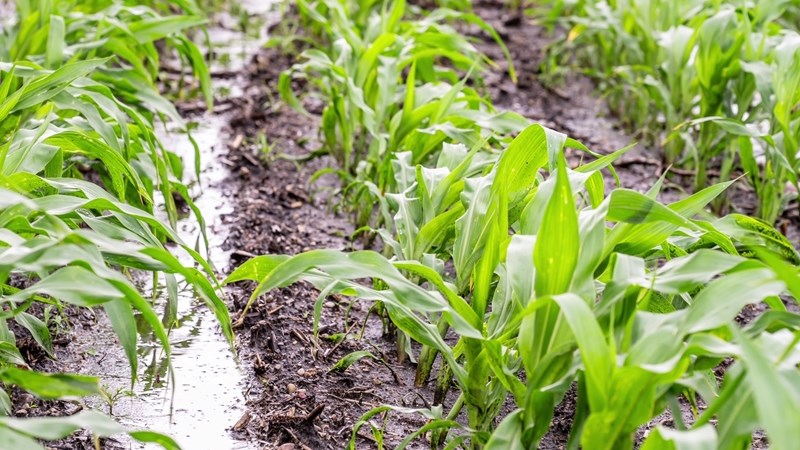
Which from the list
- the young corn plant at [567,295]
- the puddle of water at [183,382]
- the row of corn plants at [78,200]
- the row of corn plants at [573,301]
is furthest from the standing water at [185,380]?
the young corn plant at [567,295]

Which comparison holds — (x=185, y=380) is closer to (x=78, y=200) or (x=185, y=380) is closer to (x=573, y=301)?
(x=78, y=200)

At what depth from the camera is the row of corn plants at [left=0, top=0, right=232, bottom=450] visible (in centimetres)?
164

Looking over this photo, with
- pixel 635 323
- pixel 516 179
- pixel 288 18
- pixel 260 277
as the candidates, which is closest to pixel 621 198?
pixel 635 323

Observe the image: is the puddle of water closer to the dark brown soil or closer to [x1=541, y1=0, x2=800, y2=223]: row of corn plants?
the dark brown soil

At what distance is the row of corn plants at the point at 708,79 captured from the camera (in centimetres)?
307

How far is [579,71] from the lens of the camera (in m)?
5.01

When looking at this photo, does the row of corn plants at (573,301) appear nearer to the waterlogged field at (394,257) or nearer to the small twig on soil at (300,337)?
the waterlogged field at (394,257)

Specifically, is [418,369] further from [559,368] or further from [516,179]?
[559,368]

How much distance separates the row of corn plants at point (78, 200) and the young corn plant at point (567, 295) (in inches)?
10.8

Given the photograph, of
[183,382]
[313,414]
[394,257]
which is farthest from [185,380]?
[394,257]

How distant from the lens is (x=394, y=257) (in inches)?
93.4

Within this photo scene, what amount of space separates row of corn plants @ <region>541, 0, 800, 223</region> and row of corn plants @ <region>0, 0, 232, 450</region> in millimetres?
1564

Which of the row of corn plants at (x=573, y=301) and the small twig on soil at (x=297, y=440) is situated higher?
the row of corn plants at (x=573, y=301)

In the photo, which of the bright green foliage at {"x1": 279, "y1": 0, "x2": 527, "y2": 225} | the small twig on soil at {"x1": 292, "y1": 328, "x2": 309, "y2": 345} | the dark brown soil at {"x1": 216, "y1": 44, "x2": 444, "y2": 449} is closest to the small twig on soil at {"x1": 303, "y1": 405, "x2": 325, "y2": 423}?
the dark brown soil at {"x1": 216, "y1": 44, "x2": 444, "y2": 449}
